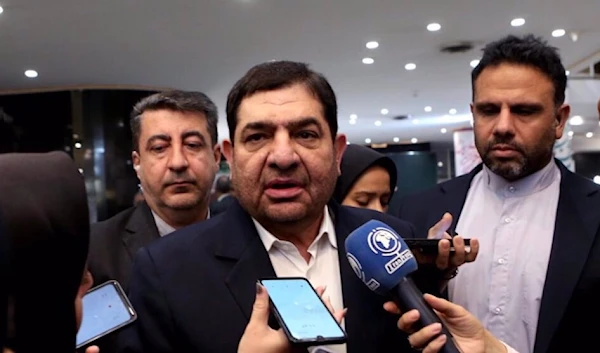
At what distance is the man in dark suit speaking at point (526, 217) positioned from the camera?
5.85ft

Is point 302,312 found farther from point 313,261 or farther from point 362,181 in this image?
point 362,181

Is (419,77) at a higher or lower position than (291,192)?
higher

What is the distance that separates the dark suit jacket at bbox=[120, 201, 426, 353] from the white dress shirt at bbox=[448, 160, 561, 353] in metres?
0.58

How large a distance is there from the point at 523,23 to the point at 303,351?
692cm

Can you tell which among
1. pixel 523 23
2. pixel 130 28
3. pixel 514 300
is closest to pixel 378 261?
pixel 514 300

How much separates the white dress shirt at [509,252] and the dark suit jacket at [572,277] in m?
0.04

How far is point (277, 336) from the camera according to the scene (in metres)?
1.06

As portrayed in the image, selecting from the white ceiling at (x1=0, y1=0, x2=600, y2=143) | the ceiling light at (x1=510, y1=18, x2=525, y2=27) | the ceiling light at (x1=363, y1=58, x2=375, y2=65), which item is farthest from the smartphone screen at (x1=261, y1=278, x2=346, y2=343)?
the ceiling light at (x1=363, y1=58, x2=375, y2=65)

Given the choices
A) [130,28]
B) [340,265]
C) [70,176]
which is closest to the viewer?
[70,176]

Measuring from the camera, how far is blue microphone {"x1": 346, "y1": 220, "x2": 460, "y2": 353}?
3.67ft

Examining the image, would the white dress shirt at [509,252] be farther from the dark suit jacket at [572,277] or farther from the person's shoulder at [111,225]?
the person's shoulder at [111,225]

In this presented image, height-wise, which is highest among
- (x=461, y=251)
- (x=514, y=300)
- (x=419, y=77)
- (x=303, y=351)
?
(x=419, y=77)

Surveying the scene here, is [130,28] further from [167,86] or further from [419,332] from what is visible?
[419,332]

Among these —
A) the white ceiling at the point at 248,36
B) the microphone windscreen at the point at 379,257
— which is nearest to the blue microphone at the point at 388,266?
the microphone windscreen at the point at 379,257
